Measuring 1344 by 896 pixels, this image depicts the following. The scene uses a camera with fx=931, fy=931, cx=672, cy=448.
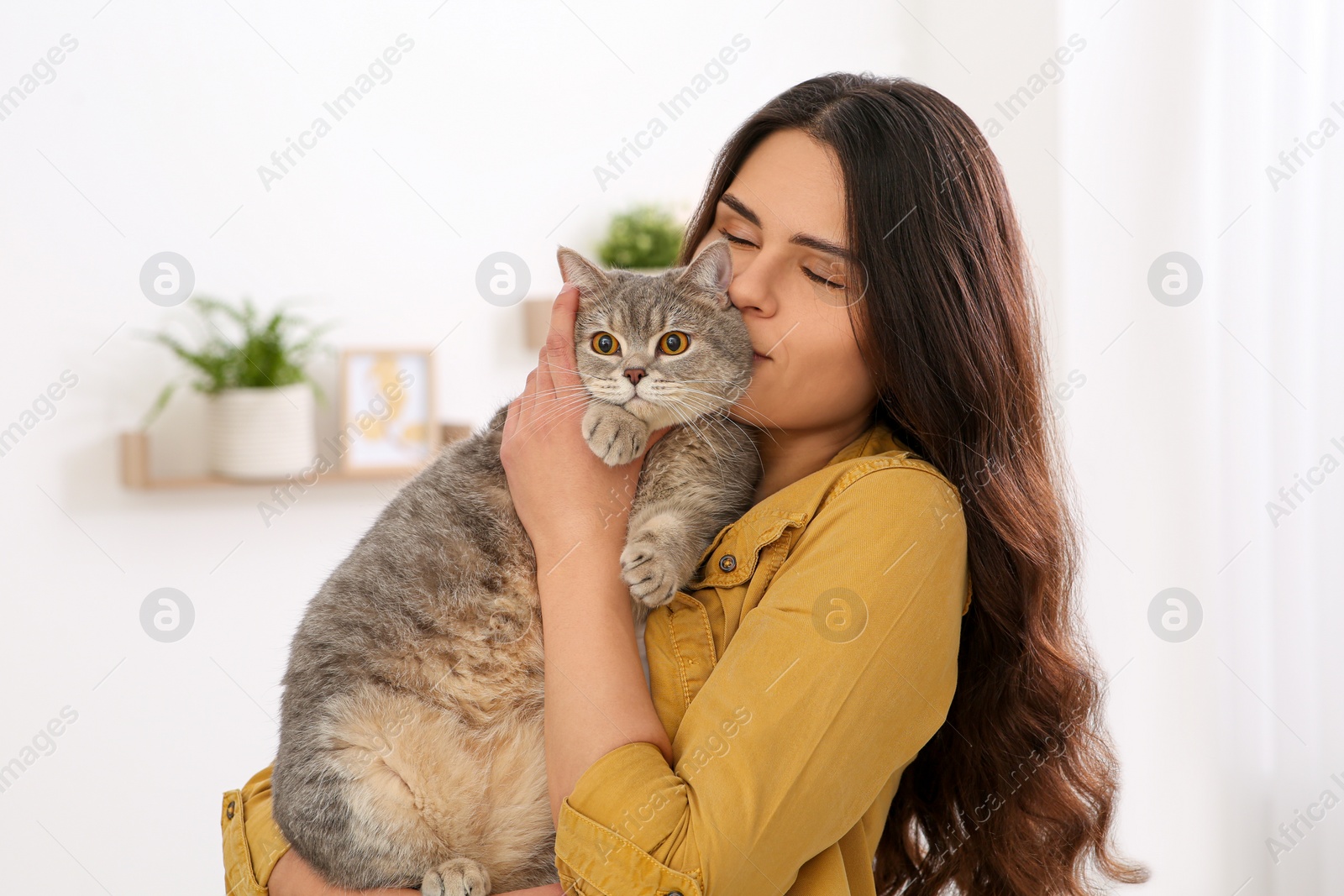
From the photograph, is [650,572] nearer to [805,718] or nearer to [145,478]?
[805,718]

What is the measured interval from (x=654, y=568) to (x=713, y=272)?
0.51m

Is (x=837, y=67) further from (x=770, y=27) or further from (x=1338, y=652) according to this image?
(x=1338, y=652)

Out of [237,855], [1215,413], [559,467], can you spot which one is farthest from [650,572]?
[1215,413]

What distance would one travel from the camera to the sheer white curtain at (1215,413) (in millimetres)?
2232

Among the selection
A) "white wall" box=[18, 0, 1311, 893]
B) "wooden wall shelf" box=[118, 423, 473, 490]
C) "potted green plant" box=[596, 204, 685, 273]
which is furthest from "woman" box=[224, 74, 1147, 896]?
"potted green plant" box=[596, 204, 685, 273]

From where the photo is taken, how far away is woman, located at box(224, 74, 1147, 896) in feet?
3.64

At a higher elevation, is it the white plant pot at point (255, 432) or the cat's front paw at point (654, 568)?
the cat's front paw at point (654, 568)

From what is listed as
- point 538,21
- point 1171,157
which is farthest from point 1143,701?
point 538,21

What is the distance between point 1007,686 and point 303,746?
1.07 metres

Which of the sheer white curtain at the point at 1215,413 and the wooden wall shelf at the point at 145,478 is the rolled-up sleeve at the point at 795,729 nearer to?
the sheer white curtain at the point at 1215,413

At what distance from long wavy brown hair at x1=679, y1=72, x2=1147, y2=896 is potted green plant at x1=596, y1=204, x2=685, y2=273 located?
2.03 m

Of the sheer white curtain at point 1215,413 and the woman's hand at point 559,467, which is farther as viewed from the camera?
the sheer white curtain at point 1215,413

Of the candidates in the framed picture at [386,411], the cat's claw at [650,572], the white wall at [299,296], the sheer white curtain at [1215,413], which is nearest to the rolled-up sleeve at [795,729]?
the cat's claw at [650,572]

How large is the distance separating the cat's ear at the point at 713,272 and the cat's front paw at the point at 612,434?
0.82ft
